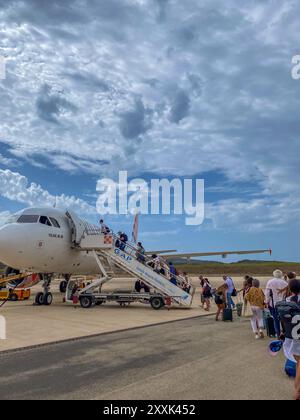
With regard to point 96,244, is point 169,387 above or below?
below

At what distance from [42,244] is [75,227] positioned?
10.1 ft

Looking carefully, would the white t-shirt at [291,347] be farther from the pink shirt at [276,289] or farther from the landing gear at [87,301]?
the landing gear at [87,301]

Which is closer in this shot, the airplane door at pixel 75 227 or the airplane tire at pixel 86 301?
the airplane tire at pixel 86 301

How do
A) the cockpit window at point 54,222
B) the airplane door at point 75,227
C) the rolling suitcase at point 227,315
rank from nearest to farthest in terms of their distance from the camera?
1. the rolling suitcase at point 227,315
2. the cockpit window at point 54,222
3. the airplane door at point 75,227

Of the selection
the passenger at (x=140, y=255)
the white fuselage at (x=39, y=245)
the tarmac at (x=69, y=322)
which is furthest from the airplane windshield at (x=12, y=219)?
the passenger at (x=140, y=255)

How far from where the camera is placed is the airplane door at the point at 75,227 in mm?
22795

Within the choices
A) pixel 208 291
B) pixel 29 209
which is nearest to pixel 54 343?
pixel 208 291

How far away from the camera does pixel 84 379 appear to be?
702 centimetres

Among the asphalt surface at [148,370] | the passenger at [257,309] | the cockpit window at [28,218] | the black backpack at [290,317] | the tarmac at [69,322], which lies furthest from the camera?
the cockpit window at [28,218]

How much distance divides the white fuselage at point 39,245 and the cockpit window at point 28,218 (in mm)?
208

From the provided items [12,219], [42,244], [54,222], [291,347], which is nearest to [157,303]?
[42,244]

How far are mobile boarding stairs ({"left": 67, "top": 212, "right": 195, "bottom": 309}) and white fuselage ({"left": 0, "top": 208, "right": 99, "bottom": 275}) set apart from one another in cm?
83
